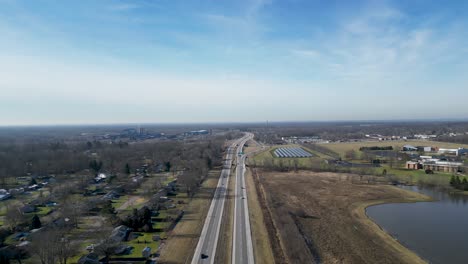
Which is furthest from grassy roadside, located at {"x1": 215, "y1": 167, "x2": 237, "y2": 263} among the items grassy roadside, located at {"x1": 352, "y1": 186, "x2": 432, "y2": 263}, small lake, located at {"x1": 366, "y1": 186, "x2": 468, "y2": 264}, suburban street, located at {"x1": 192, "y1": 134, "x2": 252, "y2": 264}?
small lake, located at {"x1": 366, "y1": 186, "x2": 468, "y2": 264}

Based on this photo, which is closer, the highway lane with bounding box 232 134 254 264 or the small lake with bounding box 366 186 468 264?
the highway lane with bounding box 232 134 254 264

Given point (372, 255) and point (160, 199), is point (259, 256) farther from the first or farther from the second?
point (160, 199)

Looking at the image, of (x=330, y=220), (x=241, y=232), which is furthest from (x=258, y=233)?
(x=330, y=220)

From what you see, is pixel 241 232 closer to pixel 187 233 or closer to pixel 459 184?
pixel 187 233

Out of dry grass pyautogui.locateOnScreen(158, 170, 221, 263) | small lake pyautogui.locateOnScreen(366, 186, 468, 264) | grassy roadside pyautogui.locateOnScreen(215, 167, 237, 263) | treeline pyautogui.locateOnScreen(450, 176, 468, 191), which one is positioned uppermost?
treeline pyautogui.locateOnScreen(450, 176, 468, 191)

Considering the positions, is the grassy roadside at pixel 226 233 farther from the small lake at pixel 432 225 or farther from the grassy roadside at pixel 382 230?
the small lake at pixel 432 225

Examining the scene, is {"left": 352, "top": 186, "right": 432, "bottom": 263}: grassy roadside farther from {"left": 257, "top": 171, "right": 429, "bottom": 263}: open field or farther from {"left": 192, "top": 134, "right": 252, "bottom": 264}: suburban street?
{"left": 192, "top": 134, "right": 252, "bottom": 264}: suburban street

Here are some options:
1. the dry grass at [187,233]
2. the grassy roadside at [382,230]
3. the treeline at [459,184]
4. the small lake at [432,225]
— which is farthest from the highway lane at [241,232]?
the treeline at [459,184]
